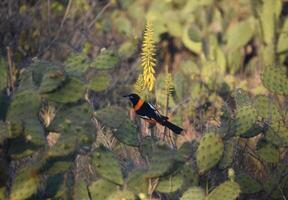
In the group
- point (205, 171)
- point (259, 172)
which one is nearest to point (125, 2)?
point (259, 172)

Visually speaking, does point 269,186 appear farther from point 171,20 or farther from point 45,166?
point 171,20

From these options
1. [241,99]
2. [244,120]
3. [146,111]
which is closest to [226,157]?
[244,120]

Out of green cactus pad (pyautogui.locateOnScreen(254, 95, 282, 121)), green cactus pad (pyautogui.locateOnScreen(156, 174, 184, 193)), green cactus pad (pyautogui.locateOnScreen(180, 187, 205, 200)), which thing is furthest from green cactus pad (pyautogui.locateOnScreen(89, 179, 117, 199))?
green cactus pad (pyautogui.locateOnScreen(254, 95, 282, 121))

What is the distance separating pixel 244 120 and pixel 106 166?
3.06 feet

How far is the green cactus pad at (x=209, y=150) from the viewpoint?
3.86 metres

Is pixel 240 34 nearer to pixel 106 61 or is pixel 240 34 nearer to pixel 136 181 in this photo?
pixel 106 61

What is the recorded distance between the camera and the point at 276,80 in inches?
188

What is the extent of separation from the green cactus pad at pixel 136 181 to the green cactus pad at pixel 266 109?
129 cm

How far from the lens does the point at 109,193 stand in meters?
3.73

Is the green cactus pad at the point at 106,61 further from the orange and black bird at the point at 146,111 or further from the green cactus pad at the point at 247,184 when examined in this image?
the green cactus pad at the point at 247,184

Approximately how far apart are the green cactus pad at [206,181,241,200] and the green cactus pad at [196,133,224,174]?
141mm

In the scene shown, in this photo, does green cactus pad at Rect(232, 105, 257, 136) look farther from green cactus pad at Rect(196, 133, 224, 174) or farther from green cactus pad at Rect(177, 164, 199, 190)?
green cactus pad at Rect(177, 164, 199, 190)

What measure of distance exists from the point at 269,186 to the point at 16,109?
174cm

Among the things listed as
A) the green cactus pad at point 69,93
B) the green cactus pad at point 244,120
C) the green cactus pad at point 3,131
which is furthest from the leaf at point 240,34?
the green cactus pad at point 3,131
